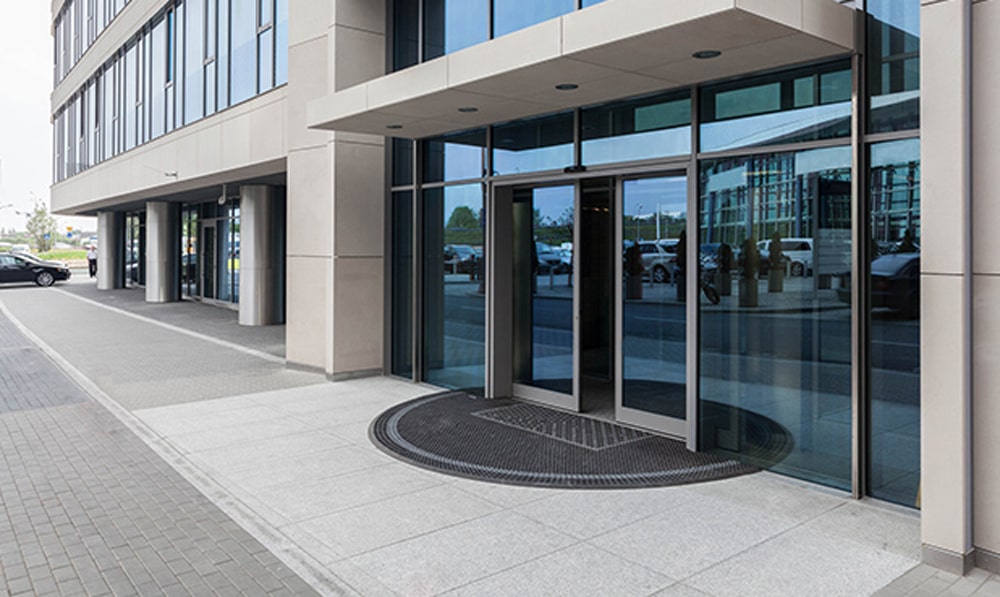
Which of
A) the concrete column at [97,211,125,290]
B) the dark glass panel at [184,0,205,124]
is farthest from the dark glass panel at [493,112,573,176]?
the concrete column at [97,211,125,290]

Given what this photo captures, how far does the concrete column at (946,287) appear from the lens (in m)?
4.39

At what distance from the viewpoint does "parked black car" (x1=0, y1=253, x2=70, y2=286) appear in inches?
1282

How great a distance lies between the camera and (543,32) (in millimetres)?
6066

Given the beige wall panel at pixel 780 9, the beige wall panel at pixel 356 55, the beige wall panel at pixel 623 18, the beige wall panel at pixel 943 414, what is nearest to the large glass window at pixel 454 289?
the beige wall panel at pixel 356 55

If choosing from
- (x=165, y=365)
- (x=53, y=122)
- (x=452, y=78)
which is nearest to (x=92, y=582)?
(x=452, y=78)

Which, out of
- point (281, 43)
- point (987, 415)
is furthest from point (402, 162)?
point (987, 415)

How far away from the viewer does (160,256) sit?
25156mm

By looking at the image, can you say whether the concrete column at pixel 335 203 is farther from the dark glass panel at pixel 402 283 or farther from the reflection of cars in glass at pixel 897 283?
the reflection of cars in glass at pixel 897 283

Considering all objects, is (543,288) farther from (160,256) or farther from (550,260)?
(160,256)

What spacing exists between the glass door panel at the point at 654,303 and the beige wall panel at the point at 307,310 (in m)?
4.99

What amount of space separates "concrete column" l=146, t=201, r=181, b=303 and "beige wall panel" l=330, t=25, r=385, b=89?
17.2 metres

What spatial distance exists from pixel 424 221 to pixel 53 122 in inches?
1317

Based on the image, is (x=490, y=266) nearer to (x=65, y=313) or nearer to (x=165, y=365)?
(x=165, y=365)

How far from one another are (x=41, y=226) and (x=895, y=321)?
8799 cm
